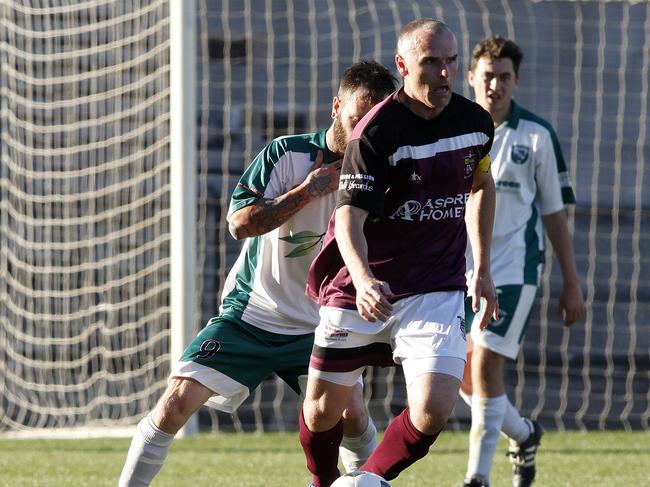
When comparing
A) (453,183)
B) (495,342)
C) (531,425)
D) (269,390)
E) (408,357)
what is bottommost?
(269,390)

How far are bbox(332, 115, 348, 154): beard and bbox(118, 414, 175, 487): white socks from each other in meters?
1.13

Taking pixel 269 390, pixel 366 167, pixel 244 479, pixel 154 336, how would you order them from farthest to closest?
pixel 269 390 → pixel 154 336 → pixel 244 479 → pixel 366 167

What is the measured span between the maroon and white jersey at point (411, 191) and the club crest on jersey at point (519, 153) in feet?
5.24

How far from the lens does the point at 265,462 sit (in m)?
6.65

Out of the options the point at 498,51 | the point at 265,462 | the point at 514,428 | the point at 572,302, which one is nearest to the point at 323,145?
the point at 498,51

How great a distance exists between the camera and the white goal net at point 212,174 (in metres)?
8.63

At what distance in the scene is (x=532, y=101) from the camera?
9.74 meters

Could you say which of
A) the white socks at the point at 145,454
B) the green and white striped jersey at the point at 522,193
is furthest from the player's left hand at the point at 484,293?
the green and white striped jersey at the point at 522,193

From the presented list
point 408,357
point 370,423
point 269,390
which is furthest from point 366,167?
point 269,390

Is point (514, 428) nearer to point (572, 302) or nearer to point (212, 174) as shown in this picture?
point (572, 302)

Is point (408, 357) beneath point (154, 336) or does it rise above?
above

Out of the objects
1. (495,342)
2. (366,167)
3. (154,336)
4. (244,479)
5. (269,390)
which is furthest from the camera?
(269,390)

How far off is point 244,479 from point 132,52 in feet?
13.5

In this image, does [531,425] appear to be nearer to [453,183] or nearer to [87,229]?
[453,183]
